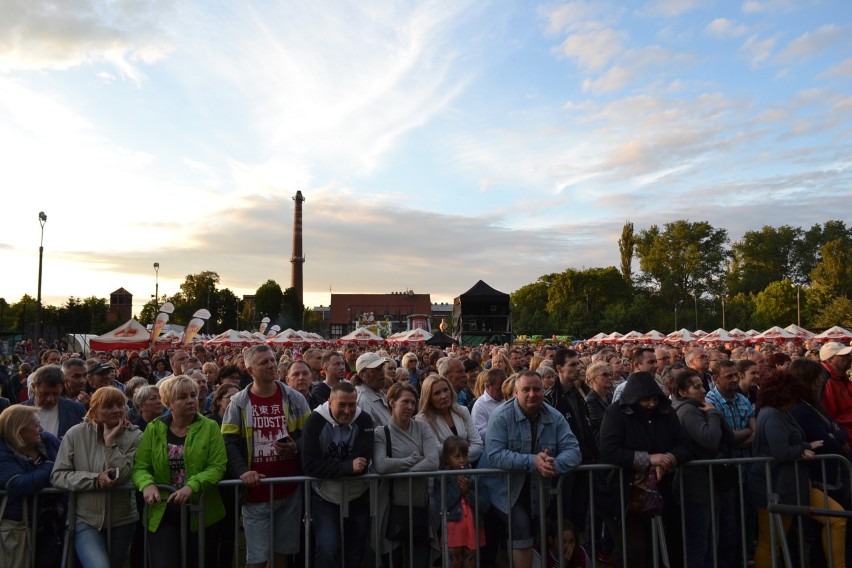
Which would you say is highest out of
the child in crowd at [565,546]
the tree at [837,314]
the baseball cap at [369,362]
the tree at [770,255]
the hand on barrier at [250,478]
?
the tree at [770,255]

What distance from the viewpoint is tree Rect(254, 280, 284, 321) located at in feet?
306

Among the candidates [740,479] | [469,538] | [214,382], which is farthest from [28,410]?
[214,382]

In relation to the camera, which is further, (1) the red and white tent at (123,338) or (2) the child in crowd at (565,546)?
(1) the red and white tent at (123,338)

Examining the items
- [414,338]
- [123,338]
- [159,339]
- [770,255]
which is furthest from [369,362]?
[770,255]

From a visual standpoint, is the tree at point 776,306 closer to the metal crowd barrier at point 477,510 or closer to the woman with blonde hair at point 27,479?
the metal crowd barrier at point 477,510

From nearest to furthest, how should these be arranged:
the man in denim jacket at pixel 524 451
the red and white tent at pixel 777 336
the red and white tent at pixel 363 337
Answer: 1. the man in denim jacket at pixel 524 451
2. the red and white tent at pixel 363 337
3. the red and white tent at pixel 777 336

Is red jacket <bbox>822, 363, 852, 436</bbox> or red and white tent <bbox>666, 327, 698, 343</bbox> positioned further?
red and white tent <bbox>666, 327, 698, 343</bbox>

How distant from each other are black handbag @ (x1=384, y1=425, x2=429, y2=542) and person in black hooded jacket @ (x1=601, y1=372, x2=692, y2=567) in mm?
1368

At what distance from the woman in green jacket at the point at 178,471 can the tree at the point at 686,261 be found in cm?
8635

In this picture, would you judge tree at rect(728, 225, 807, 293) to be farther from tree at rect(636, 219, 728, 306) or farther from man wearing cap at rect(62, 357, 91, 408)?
man wearing cap at rect(62, 357, 91, 408)

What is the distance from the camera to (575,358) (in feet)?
20.8

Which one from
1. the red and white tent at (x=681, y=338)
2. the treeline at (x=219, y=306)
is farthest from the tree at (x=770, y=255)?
the treeline at (x=219, y=306)

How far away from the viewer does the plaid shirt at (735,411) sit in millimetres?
5723

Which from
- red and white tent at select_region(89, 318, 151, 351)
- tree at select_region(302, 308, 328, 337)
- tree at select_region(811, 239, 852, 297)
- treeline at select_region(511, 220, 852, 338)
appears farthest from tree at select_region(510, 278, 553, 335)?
red and white tent at select_region(89, 318, 151, 351)
